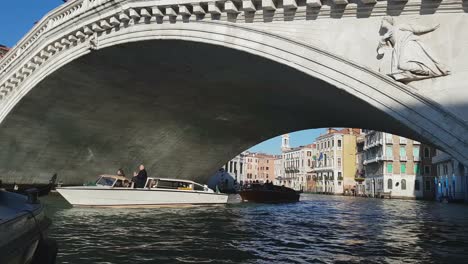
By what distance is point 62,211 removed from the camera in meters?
14.4

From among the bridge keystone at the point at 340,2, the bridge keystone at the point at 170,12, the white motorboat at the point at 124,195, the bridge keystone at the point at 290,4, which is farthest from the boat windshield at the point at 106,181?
the bridge keystone at the point at 340,2

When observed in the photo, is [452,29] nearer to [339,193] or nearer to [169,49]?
[169,49]

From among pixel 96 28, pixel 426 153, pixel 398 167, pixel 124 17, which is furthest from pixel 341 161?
pixel 124 17

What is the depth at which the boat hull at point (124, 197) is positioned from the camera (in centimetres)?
1606

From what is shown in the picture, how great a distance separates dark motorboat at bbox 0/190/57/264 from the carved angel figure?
18.7 feet

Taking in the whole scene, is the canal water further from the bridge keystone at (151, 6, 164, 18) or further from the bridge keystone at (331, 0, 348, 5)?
the bridge keystone at (151, 6, 164, 18)

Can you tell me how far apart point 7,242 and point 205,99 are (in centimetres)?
1457

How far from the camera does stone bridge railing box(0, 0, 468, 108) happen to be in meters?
7.71

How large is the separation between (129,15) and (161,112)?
31.2ft

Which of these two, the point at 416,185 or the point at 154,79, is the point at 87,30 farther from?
the point at 416,185

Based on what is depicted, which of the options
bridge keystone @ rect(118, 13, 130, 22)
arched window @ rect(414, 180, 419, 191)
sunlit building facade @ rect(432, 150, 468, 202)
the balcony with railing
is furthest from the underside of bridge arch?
arched window @ rect(414, 180, 419, 191)

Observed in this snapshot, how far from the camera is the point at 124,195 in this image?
16.8 m

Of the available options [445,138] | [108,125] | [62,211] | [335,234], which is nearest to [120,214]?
[62,211]

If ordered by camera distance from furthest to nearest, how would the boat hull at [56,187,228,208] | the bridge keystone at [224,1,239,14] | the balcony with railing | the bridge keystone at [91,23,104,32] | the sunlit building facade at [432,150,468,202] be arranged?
the balcony with railing
the sunlit building facade at [432,150,468,202]
the boat hull at [56,187,228,208]
the bridge keystone at [91,23,104,32]
the bridge keystone at [224,1,239,14]
